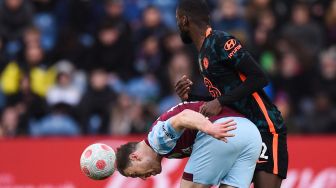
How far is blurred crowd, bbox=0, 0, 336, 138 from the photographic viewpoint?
43.9 feet

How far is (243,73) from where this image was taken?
24.4 feet

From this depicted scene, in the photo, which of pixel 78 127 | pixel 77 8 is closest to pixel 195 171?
pixel 78 127

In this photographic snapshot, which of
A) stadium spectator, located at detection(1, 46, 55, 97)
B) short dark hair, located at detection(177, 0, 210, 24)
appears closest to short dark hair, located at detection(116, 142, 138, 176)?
short dark hair, located at detection(177, 0, 210, 24)

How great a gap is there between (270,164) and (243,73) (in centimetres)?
80

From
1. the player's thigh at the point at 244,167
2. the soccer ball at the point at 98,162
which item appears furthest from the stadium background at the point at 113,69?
the player's thigh at the point at 244,167

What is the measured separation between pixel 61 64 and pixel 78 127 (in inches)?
51.4

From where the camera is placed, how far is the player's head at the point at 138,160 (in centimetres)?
761

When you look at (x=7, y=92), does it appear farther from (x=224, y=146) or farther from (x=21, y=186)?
(x=224, y=146)

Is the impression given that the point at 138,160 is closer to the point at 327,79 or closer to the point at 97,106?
the point at 97,106

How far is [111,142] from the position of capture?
11891 millimetres

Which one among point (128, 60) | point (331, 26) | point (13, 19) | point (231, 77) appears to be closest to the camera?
point (231, 77)

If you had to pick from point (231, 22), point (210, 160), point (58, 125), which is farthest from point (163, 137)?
point (231, 22)

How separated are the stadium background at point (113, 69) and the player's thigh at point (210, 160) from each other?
4547 mm

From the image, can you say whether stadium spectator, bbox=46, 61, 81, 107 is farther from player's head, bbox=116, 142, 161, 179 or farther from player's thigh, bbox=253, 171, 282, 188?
player's thigh, bbox=253, 171, 282, 188
